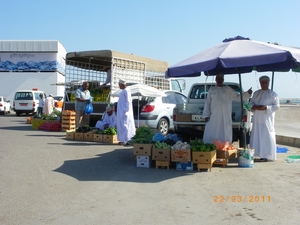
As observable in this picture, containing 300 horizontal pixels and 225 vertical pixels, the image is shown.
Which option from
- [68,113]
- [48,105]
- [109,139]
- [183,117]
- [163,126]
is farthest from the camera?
[48,105]

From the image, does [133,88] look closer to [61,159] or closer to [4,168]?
[61,159]

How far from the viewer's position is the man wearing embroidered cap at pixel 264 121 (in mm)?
8773

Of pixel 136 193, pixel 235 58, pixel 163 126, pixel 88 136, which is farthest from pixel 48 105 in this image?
pixel 136 193

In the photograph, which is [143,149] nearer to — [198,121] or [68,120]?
[198,121]

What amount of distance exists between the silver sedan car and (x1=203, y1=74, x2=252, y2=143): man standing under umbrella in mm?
3685

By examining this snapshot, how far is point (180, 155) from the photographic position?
7887 mm

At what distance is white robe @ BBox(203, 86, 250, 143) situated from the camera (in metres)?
8.96

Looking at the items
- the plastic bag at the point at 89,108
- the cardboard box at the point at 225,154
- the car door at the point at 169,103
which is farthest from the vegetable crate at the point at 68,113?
the cardboard box at the point at 225,154

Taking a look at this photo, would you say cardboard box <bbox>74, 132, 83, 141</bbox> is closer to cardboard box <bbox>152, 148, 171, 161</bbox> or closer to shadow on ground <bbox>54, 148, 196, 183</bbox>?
shadow on ground <bbox>54, 148, 196, 183</bbox>

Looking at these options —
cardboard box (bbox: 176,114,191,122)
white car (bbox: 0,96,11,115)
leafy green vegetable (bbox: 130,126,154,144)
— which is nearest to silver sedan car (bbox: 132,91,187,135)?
cardboard box (bbox: 176,114,191,122)

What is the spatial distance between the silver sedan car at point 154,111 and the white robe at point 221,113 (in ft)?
12.1

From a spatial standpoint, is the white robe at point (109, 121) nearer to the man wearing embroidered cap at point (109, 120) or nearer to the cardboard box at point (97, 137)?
the man wearing embroidered cap at point (109, 120)

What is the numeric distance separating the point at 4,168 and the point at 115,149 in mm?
3613

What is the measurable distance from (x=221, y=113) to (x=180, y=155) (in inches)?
69.3
